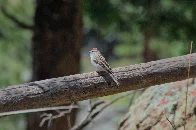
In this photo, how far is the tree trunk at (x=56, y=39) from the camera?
527 cm

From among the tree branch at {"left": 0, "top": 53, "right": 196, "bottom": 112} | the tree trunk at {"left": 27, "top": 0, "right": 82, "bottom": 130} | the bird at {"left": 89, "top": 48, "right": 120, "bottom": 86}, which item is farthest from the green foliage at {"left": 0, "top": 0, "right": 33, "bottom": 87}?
the tree branch at {"left": 0, "top": 53, "right": 196, "bottom": 112}

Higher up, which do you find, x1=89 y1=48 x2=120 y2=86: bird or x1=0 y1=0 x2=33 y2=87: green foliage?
x1=0 y1=0 x2=33 y2=87: green foliage

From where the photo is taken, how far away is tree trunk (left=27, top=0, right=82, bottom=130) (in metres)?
5.27

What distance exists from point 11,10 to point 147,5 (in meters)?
3.37

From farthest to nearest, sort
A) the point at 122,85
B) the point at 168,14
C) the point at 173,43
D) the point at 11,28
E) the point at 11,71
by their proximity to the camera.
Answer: the point at 11,71
the point at 11,28
the point at 173,43
the point at 168,14
the point at 122,85

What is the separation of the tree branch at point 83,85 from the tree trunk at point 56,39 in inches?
92.2

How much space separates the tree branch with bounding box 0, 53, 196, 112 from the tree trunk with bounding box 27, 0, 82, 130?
2.34 metres

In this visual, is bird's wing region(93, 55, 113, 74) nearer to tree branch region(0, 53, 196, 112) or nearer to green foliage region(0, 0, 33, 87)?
tree branch region(0, 53, 196, 112)

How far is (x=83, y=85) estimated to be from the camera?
2.76 meters

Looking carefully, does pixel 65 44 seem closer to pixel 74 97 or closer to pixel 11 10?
pixel 74 97

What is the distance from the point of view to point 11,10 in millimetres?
8328

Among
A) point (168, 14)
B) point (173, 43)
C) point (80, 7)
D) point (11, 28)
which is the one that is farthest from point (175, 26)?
point (11, 28)

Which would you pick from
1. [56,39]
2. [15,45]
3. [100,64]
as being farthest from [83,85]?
[15,45]

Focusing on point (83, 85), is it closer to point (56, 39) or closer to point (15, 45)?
point (56, 39)
